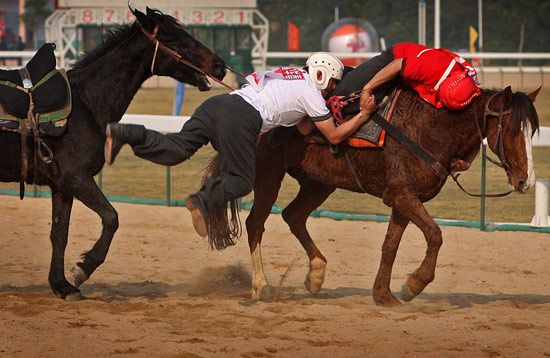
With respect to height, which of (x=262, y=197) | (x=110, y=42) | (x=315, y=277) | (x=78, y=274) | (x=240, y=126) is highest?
(x=110, y=42)

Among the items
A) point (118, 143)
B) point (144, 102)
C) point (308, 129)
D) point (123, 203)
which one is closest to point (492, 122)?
point (308, 129)

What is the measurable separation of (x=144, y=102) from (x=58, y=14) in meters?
10.6

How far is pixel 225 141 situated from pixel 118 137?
0.76 meters

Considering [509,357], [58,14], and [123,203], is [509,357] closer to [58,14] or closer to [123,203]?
[123,203]

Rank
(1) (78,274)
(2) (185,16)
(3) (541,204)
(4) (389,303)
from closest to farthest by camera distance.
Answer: (1) (78,274), (4) (389,303), (3) (541,204), (2) (185,16)

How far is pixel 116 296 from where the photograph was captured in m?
6.72

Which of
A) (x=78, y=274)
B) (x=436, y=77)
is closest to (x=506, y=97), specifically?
(x=436, y=77)

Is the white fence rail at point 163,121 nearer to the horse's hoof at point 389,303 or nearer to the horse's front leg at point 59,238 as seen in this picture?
the horse's front leg at point 59,238

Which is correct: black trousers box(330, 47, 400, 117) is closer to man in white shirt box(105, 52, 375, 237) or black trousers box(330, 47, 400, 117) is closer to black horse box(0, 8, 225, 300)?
man in white shirt box(105, 52, 375, 237)

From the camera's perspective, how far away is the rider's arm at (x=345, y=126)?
20.3 ft

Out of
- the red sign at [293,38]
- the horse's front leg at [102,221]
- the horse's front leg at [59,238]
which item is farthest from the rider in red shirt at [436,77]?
the red sign at [293,38]

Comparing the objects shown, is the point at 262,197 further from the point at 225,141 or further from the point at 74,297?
the point at 74,297

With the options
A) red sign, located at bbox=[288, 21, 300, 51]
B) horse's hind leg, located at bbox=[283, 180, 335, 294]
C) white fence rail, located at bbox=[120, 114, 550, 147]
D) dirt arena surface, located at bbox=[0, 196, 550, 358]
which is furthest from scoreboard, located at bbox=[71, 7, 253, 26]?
horse's hind leg, located at bbox=[283, 180, 335, 294]

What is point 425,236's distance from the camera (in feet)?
19.8
